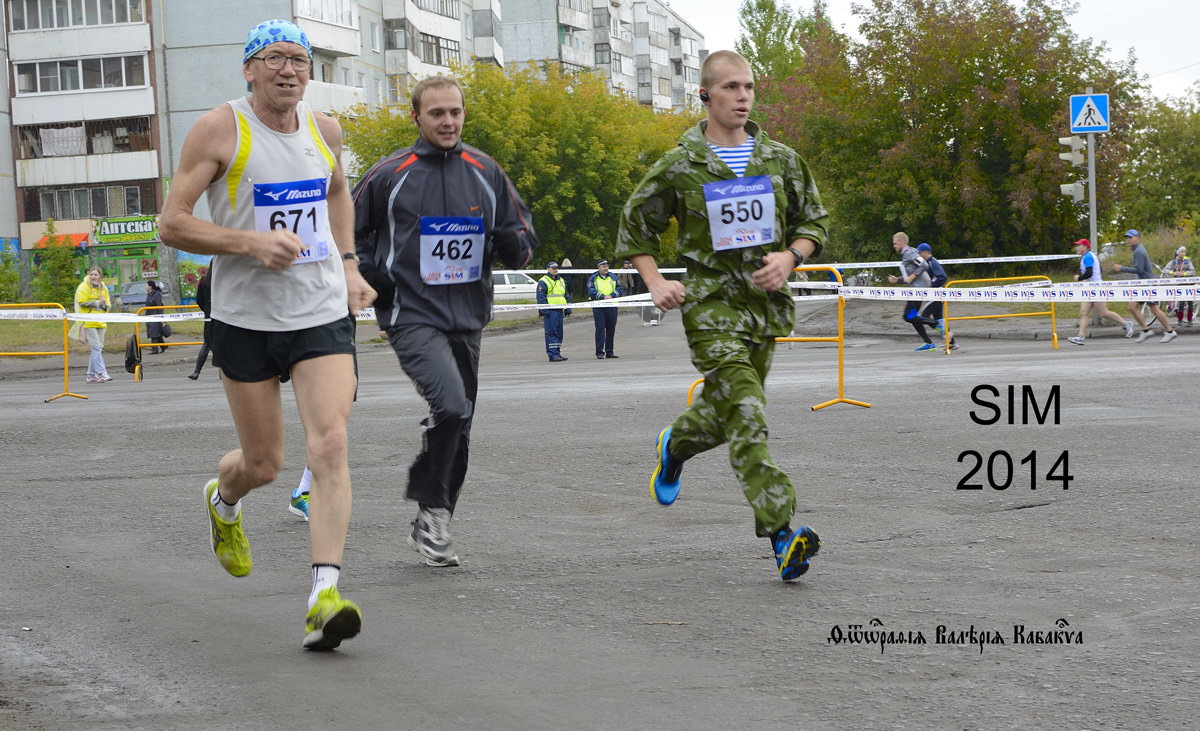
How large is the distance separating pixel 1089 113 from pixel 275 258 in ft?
73.7

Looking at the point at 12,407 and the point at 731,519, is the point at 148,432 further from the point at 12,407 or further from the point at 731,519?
the point at 731,519

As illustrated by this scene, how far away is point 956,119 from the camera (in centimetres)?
4325

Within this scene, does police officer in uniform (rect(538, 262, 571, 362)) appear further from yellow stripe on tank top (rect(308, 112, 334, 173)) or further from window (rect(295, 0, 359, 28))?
window (rect(295, 0, 359, 28))

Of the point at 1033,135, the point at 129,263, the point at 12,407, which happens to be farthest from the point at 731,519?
the point at 129,263

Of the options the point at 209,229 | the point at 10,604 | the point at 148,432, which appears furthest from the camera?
the point at 148,432

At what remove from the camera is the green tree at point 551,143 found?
56.2 metres

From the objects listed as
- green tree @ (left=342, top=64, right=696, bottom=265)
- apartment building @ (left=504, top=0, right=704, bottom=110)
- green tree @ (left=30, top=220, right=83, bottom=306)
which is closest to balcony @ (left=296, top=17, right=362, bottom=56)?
green tree @ (left=342, top=64, right=696, bottom=265)

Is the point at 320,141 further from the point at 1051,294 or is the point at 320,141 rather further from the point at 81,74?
the point at 81,74

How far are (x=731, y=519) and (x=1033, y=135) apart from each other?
36418mm

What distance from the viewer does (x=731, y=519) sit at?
7016 millimetres

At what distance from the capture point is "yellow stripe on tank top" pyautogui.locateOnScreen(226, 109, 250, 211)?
4.98m

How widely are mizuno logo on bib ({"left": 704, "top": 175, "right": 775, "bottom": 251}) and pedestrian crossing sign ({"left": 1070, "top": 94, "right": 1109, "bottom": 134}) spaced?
20380 mm

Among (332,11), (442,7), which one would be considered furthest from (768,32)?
(332,11)

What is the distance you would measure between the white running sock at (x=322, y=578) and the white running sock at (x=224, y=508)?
0.91m
